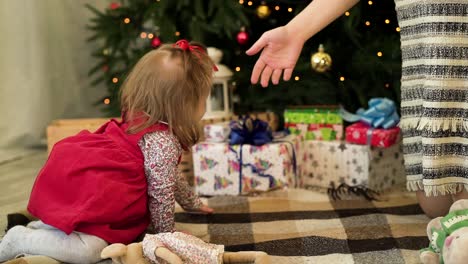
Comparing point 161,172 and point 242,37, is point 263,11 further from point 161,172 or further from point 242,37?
point 161,172

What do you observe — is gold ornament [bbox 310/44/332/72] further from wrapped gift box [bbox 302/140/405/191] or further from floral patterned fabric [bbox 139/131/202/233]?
floral patterned fabric [bbox 139/131/202/233]

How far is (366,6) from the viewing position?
1716 millimetres

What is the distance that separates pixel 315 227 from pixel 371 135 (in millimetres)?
396

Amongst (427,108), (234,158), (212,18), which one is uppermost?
(212,18)

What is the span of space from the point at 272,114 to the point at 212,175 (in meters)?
0.34

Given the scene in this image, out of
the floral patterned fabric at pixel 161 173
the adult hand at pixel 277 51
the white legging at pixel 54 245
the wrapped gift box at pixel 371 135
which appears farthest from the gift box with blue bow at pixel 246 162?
the white legging at pixel 54 245

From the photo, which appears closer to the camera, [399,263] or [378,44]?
[399,263]

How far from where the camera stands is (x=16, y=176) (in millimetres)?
1781

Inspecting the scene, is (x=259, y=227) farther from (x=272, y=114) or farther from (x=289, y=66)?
(x=272, y=114)

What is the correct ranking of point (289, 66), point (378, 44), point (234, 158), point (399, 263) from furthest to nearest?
point (378, 44) < point (234, 158) < point (289, 66) < point (399, 263)

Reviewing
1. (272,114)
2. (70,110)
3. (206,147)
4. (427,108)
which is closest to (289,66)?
(427,108)

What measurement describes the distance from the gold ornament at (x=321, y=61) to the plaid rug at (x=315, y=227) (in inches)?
14.7

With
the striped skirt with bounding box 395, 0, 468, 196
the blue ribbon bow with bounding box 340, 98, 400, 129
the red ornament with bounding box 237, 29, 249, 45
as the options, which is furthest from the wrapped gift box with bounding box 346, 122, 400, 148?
the red ornament with bounding box 237, 29, 249, 45

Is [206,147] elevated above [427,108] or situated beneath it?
situated beneath
